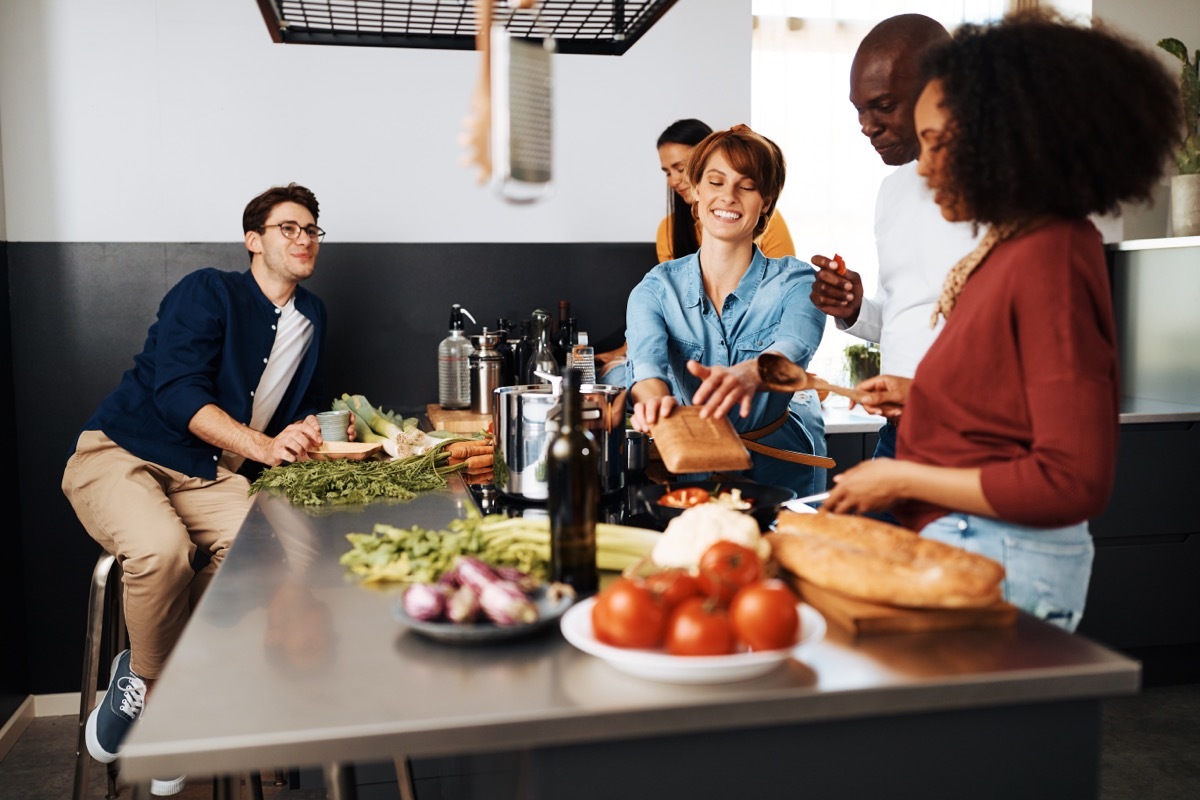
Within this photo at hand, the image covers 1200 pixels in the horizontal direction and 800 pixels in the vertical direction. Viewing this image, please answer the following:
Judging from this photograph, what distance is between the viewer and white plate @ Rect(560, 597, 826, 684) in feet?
3.62

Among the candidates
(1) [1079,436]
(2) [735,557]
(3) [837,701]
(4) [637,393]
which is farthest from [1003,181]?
(4) [637,393]

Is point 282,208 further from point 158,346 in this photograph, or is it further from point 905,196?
point 905,196

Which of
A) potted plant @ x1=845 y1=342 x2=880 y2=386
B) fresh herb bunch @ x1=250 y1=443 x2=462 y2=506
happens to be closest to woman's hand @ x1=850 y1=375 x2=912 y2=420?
fresh herb bunch @ x1=250 y1=443 x2=462 y2=506

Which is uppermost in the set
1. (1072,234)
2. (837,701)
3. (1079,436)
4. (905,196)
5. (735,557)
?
(905,196)

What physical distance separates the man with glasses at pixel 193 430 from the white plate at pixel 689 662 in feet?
5.65

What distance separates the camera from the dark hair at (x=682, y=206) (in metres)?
3.64

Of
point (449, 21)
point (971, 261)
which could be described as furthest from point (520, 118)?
point (449, 21)

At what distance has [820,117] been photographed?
4.52 m

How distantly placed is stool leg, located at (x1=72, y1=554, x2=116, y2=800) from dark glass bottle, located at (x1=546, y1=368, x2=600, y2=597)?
6.07 ft

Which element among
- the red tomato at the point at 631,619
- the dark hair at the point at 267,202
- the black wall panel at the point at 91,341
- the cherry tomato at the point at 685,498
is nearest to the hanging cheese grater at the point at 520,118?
the red tomato at the point at 631,619

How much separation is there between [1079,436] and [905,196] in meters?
1.21

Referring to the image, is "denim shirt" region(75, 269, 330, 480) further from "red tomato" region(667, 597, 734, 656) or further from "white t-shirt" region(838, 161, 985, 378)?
"red tomato" region(667, 597, 734, 656)

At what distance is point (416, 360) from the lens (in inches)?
155

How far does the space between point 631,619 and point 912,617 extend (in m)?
0.38
